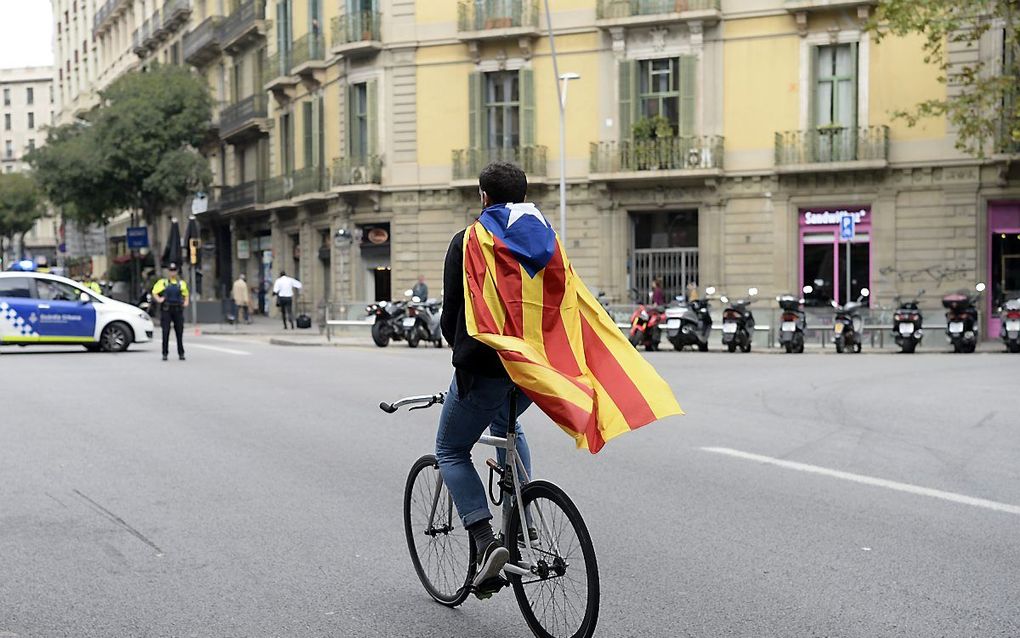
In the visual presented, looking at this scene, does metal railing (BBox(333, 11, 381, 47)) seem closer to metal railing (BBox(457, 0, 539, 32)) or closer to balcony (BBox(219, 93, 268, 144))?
metal railing (BBox(457, 0, 539, 32))

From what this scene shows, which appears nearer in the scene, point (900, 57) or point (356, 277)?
point (900, 57)

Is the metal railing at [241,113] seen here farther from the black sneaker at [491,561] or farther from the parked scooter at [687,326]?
the black sneaker at [491,561]

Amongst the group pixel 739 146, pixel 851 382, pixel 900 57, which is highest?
pixel 900 57

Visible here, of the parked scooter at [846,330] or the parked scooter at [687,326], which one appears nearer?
the parked scooter at [846,330]

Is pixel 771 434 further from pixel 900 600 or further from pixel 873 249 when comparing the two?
pixel 873 249

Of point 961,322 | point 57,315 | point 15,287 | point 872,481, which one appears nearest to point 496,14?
point 57,315

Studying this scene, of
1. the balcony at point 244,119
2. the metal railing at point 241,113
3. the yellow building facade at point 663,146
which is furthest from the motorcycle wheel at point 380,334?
the metal railing at point 241,113

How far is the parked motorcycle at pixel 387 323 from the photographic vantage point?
27.0 metres

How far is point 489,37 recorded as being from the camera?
3391 cm

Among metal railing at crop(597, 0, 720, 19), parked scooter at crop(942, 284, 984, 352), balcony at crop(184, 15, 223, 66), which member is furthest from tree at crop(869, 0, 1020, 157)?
balcony at crop(184, 15, 223, 66)

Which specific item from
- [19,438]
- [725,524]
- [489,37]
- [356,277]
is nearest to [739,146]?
[489,37]

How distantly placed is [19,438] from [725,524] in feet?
22.3

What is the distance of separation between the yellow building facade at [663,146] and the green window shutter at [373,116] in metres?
0.06

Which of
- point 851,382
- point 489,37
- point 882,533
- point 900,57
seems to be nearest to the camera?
point 882,533
